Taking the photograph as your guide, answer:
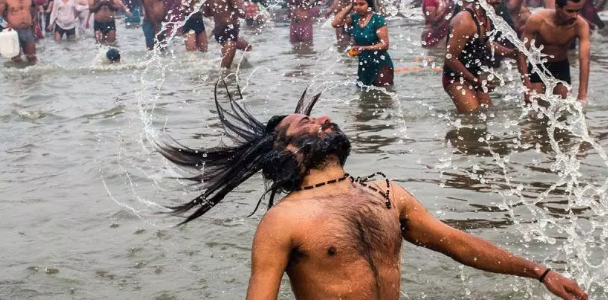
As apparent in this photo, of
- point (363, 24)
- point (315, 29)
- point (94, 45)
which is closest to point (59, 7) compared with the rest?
point (94, 45)

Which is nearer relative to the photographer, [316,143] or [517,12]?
[316,143]

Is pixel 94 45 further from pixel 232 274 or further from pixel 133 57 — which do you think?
pixel 232 274

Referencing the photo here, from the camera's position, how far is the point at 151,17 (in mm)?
18484

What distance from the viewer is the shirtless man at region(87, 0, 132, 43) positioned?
20812 millimetres

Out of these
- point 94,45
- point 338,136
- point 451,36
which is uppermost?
point 338,136

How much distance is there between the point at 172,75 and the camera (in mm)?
14781

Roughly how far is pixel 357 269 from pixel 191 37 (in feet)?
46.7

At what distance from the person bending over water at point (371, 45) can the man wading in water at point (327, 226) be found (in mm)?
6718

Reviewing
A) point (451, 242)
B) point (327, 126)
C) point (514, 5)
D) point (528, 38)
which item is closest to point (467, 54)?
point (528, 38)

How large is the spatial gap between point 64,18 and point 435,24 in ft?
34.6

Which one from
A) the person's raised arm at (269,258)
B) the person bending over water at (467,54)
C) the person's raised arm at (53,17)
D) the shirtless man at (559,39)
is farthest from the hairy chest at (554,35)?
the person's raised arm at (53,17)

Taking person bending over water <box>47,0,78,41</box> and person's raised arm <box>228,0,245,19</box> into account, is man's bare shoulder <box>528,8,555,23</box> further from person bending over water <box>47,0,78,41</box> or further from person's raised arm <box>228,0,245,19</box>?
person bending over water <box>47,0,78,41</box>

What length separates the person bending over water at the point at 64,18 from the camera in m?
23.6

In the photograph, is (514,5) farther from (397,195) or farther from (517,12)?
(397,195)
